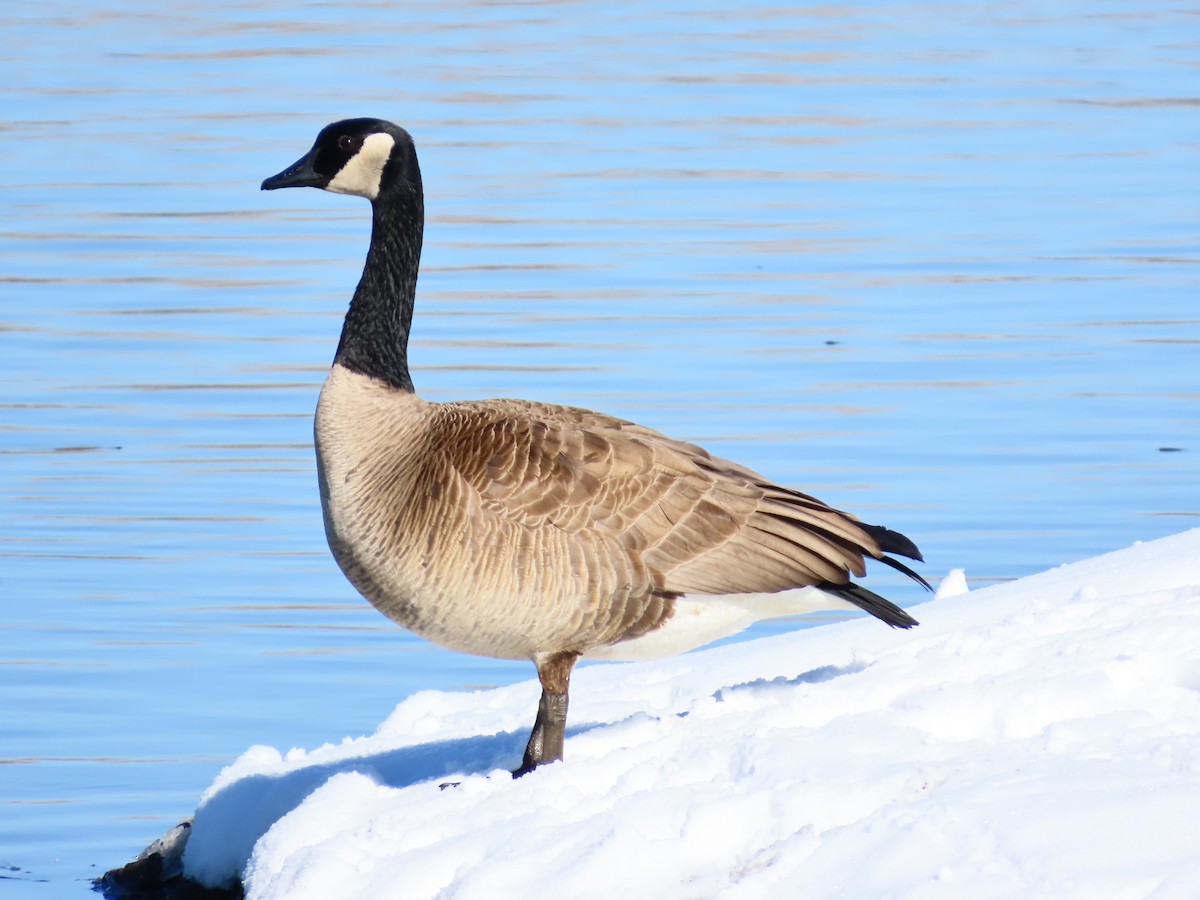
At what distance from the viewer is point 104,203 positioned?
2128 cm

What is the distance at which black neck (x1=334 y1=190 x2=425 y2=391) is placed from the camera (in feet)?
24.8

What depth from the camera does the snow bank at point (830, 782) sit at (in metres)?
5.19

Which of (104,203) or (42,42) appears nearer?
(104,203)

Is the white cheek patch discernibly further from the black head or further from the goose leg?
the goose leg

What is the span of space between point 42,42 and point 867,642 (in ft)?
90.5

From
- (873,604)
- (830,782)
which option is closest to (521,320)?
(873,604)

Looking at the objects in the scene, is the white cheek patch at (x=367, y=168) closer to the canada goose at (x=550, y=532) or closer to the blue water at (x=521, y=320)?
the canada goose at (x=550, y=532)

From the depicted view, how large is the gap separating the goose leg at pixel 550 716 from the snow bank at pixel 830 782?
13 cm

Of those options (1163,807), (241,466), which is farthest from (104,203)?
(1163,807)

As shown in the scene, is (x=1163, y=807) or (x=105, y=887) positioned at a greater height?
(x=1163, y=807)

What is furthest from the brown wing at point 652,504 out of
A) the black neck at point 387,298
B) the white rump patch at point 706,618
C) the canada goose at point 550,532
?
the black neck at point 387,298

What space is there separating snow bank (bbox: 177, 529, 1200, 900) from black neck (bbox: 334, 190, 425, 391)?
1.38 meters

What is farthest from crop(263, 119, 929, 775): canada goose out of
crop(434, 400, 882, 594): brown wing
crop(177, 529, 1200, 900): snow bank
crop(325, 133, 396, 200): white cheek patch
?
crop(325, 133, 396, 200): white cheek patch

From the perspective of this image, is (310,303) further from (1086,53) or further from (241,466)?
(1086,53)
